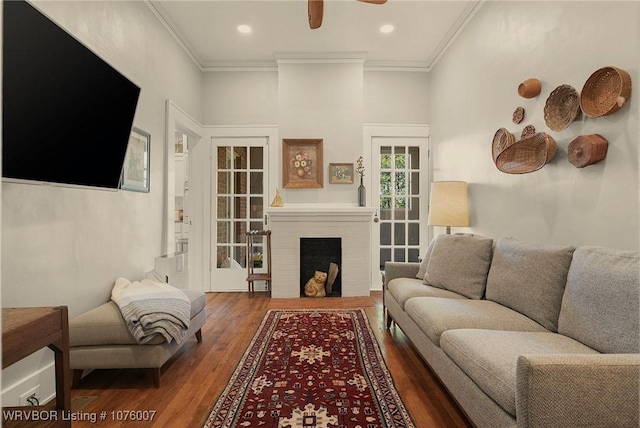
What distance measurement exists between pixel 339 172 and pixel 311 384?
282cm

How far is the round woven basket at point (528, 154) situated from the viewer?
2.34 m

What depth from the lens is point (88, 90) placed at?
2.01 meters

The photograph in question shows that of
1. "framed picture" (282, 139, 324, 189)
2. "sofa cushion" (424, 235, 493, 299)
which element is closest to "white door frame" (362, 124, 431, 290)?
"framed picture" (282, 139, 324, 189)

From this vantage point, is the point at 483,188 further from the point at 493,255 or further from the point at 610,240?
the point at 610,240

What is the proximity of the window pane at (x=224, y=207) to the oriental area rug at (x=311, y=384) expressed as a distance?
77.5 inches

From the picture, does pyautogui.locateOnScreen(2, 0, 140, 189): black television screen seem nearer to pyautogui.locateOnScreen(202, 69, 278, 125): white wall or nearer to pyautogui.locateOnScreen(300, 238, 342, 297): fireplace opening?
pyautogui.locateOnScreen(202, 69, 278, 125): white wall

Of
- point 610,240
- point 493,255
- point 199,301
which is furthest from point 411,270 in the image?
point 199,301

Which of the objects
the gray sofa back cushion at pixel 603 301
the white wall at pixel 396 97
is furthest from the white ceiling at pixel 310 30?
the gray sofa back cushion at pixel 603 301

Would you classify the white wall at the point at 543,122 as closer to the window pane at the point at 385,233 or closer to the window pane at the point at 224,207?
the window pane at the point at 385,233

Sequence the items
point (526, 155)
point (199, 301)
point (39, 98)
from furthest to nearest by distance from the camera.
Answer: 1. point (199, 301)
2. point (526, 155)
3. point (39, 98)

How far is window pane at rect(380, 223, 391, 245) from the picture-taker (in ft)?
15.9

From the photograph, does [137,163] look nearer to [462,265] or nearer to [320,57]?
[320,57]

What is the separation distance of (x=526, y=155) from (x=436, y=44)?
7.34 ft

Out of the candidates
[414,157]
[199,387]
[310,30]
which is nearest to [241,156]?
[310,30]
